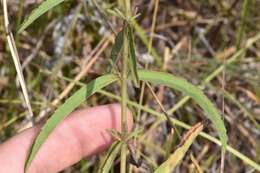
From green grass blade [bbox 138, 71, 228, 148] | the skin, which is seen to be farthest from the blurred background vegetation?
green grass blade [bbox 138, 71, 228, 148]

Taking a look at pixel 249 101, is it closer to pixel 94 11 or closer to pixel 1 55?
pixel 94 11

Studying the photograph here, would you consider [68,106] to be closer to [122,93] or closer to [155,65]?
[122,93]

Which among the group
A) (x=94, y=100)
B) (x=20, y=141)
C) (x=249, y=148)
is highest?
(x=20, y=141)

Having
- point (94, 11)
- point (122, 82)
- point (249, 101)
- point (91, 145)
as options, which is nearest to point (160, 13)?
point (94, 11)

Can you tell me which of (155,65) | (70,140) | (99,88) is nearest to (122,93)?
(99,88)

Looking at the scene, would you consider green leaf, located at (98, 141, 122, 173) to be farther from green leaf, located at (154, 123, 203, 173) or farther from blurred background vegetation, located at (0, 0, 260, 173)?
blurred background vegetation, located at (0, 0, 260, 173)
